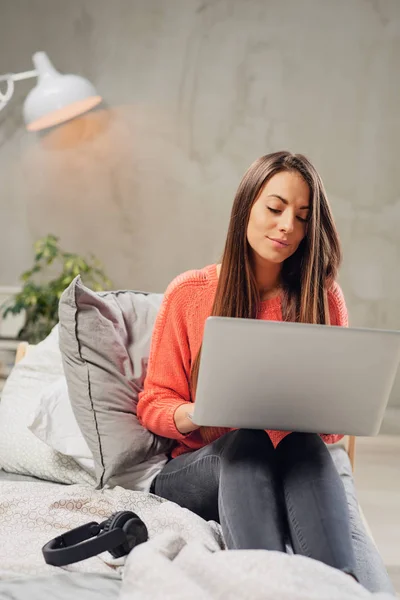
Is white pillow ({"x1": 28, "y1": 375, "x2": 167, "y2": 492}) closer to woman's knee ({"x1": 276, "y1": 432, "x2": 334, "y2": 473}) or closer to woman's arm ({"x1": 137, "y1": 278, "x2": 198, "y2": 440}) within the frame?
woman's arm ({"x1": 137, "y1": 278, "x2": 198, "y2": 440})

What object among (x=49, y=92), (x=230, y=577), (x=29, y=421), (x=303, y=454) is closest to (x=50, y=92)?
(x=49, y=92)

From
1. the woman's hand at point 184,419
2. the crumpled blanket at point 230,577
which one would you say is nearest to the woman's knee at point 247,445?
the woman's hand at point 184,419

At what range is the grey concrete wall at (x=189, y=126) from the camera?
3.69 metres

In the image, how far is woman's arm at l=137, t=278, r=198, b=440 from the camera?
169cm

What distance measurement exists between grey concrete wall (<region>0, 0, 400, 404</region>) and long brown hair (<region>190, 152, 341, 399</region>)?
2.02m

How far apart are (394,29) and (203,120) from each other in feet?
3.31

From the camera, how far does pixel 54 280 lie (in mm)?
3570

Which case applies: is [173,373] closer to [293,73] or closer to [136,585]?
[136,585]

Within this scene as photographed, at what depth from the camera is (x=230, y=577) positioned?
1026mm

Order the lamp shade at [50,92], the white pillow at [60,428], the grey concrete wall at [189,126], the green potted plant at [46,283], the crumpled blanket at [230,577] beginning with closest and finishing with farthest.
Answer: the crumpled blanket at [230,577] < the white pillow at [60,428] < the lamp shade at [50,92] < the green potted plant at [46,283] < the grey concrete wall at [189,126]

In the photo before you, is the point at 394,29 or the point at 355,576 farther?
the point at 394,29

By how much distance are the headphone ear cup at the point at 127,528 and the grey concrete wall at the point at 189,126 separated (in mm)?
2477

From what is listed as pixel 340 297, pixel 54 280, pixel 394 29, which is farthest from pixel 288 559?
pixel 394 29

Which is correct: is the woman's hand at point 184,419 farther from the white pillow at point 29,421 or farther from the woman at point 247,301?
the white pillow at point 29,421
